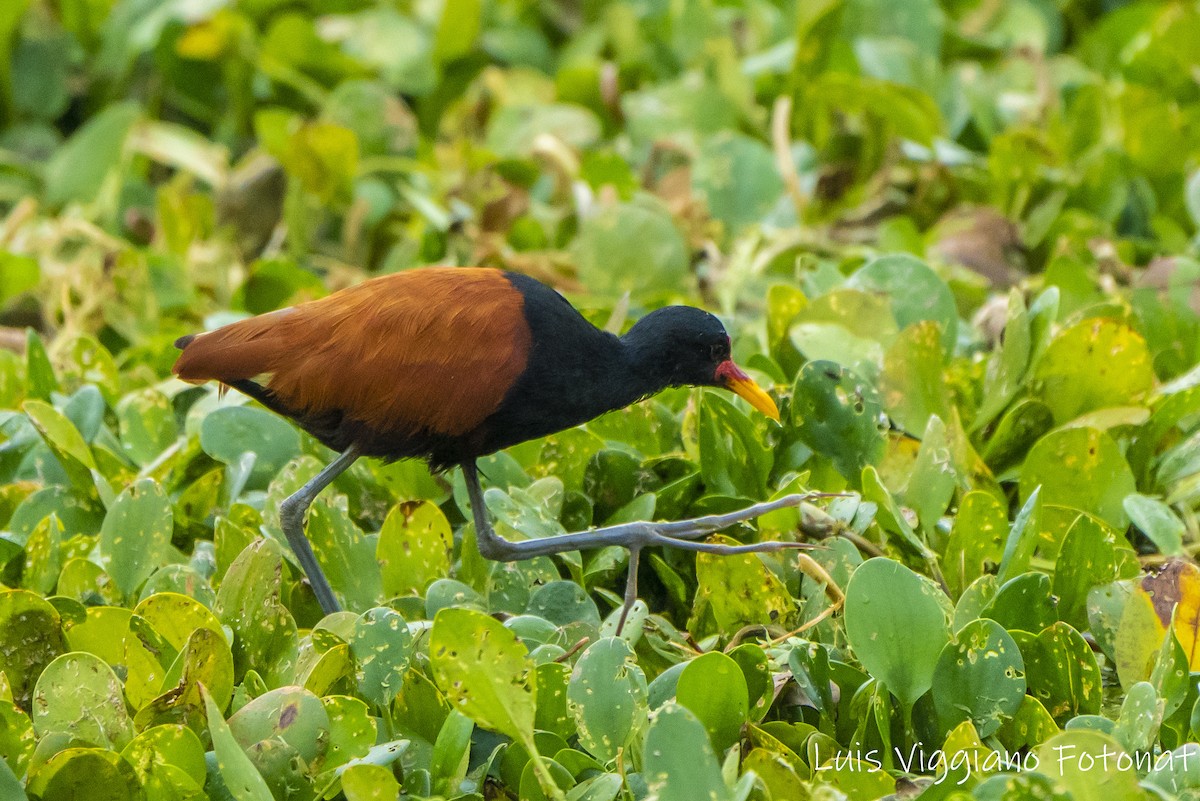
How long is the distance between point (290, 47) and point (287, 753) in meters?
4.05

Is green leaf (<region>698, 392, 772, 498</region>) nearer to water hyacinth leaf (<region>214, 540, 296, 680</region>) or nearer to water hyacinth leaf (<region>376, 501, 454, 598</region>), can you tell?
water hyacinth leaf (<region>376, 501, 454, 598</region>)

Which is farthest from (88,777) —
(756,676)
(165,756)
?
(756,676)

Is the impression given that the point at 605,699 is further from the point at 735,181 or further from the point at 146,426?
the point at 735,181

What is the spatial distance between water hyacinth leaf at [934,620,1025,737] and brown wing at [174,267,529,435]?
0.97 m

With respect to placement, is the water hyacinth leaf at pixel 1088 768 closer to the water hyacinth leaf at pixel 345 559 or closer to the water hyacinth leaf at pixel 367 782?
the water hyacinth leaf at pixel 367 782

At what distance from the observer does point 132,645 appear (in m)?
2.47

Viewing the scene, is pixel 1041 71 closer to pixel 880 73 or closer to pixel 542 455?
Answer: pixel 880 73

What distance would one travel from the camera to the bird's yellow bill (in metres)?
2.94

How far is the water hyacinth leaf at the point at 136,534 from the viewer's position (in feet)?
9.46

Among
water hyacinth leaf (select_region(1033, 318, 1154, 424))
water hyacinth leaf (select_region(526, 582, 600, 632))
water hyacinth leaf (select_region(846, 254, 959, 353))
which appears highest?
water hyacinth leaf (select_region(846, 254, 959, 353))

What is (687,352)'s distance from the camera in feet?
9.64

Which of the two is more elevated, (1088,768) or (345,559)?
(1088,768)

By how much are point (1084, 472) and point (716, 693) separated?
1.10m

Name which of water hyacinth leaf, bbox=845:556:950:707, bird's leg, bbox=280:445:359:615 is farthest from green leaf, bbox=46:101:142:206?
water hyacinth leaf, bbox=845:556:950:707
